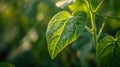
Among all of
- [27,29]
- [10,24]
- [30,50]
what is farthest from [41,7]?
[10,24]

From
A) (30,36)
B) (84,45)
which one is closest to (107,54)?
(84,45)

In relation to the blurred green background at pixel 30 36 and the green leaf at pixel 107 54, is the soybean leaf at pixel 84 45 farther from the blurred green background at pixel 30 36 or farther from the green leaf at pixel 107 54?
the green leaf at pixel 107 54

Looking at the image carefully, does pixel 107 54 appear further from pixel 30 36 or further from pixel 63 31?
pixel 30 36

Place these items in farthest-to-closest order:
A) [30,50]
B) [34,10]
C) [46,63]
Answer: [30,50]
[46,63]
[34,10]

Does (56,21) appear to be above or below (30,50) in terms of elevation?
above

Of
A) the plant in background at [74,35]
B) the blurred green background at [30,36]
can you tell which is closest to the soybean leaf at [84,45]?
the blurred green background at [30,36]

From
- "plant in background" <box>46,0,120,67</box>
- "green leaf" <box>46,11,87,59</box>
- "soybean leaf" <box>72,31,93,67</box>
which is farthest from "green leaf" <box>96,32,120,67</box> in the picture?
"soybean leaf" <box>72,31,93,67</box>

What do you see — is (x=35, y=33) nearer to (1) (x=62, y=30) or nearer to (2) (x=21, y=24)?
(2) (x=21, y=24)
